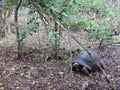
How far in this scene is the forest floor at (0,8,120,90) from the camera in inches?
149

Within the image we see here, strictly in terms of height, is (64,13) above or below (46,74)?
Result: above

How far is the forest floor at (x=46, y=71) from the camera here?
3.78 meters

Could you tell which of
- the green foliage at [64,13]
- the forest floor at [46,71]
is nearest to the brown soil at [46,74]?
the forest floor at [46,71]

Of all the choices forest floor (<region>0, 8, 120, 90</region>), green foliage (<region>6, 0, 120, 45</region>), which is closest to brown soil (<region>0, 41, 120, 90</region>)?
forest floor (<region>0, 8, 120, 90</region>)

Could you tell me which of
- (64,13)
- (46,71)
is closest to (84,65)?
(46,71)

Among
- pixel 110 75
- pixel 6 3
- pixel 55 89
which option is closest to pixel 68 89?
pixel 55 89

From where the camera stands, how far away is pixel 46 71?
166 inches

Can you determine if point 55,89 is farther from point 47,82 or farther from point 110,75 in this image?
point 110,75

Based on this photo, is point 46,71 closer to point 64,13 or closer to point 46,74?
point 46,74

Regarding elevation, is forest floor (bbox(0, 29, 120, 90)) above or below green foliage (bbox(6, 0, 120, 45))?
below

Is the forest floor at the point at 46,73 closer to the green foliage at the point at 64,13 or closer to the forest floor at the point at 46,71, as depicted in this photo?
the forest floor at the point at 46,71

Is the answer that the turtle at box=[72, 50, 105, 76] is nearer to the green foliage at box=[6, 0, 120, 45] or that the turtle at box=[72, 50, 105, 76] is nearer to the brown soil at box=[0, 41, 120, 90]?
the brown soil at box=[0, 41, 120, 90]

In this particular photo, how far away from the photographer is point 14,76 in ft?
13.4

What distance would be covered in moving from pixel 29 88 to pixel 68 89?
0.60 m
